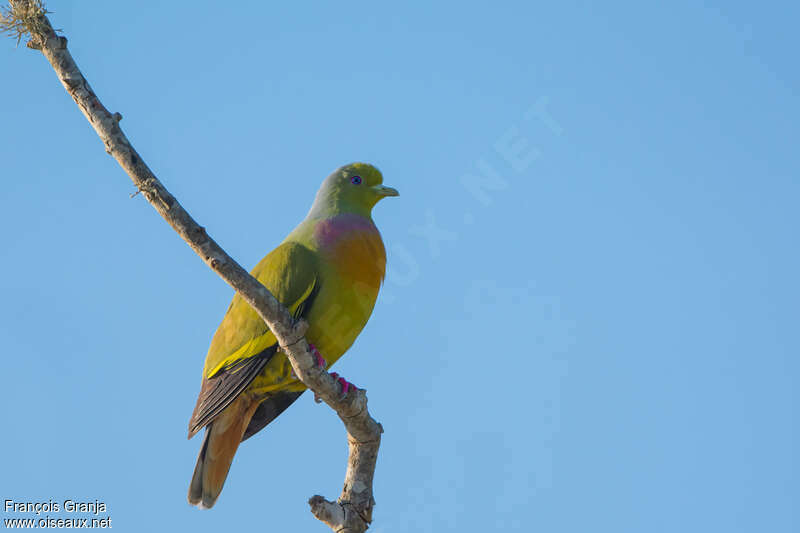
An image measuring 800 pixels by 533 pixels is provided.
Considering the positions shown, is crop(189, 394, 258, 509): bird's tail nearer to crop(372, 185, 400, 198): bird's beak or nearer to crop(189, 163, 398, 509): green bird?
crop(189, 163, 398, 509): green bird

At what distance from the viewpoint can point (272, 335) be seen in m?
5.49

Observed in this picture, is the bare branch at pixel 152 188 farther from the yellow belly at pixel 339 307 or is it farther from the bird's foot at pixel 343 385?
the yellow belly at pixel 339 307

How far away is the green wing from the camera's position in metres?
5.48

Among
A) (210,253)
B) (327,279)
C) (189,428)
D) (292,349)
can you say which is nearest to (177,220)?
A: (210,253)

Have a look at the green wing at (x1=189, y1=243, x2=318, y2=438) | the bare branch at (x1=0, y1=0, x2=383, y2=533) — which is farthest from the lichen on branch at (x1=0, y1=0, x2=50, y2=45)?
the green wing at (x1=189, y1=243, x2=318, y2=438)

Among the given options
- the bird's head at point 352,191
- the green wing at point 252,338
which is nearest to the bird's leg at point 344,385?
the green wing at point 252,338

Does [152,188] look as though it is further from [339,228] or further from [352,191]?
[352,191]

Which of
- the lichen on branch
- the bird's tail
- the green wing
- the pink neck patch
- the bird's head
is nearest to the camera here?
the lichen on branch

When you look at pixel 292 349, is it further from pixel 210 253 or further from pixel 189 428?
pixel 189 428

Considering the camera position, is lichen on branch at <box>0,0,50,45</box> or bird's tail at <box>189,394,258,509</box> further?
bird's tail at <box>189,394,258,509</box>

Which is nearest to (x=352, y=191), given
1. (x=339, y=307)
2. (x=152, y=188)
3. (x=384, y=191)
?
(x=384, y=191)

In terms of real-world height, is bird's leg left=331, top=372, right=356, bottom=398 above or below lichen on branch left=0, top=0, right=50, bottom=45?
below

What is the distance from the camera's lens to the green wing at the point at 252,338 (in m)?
5.48

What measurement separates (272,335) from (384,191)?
159 centimetres
